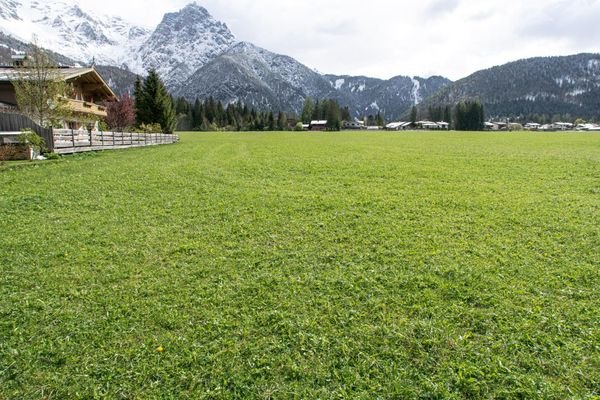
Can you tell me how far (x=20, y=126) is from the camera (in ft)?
56.4

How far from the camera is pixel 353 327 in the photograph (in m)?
3.84

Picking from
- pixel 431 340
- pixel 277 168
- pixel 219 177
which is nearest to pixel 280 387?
pixel 431 340

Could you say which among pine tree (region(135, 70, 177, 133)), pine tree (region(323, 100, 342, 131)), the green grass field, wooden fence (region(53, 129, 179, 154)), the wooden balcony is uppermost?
pine tree (region(323, 100, 342, 131))

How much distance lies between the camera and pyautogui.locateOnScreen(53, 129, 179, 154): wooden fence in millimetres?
18375

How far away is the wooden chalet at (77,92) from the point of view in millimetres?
24670

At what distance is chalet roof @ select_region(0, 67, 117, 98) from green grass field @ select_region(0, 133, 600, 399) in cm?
1857

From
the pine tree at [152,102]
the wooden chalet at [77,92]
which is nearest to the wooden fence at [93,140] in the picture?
the wooden chalet at [77,92]

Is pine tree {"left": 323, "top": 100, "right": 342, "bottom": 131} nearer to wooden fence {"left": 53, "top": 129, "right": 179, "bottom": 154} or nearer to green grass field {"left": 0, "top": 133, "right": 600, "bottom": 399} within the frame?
wooden fence {"left": 53, "top": 129, "right": 179, "bottom": 154}

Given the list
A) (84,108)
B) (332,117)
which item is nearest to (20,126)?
(84,108)

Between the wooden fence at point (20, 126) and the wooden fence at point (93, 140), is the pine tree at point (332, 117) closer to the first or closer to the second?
the wooden fence at point (93, 140)

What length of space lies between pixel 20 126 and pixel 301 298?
64.7ft

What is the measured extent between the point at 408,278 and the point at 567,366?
6.44 feet

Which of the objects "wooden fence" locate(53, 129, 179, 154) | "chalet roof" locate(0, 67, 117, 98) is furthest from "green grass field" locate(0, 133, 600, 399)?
"chalet roof" locate(0, 67, 117, 98)

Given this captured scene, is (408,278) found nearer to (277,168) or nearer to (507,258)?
(507,258)
